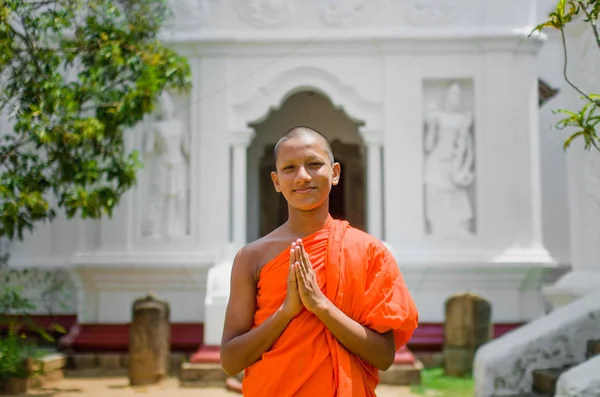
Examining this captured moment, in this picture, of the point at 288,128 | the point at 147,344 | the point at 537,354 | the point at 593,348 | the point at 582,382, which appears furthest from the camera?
the point at 288,128

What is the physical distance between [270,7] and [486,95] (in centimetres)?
323

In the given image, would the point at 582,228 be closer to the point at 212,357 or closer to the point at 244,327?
the point at 212,357

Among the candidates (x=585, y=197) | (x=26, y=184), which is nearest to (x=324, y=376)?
(x=26, y=184)

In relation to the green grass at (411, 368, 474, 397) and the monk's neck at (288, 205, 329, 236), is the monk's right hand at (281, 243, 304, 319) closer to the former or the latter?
the monk's neck at (288, 205, 329, 236)

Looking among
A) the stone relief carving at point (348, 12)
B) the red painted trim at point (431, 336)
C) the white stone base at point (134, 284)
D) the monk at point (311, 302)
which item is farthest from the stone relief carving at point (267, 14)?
the monk at point (311, 302)

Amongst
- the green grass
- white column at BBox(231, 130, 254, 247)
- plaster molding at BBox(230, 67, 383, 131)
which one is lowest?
the green grass

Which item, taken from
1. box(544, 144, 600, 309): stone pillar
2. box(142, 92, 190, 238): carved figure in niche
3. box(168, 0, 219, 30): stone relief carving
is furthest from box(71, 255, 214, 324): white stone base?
box(544, 144, 600, 309): stone pillar

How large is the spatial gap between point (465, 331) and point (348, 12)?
15.1 ft

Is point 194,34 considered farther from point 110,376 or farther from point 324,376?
point 324,376

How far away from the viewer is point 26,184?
6.43 meters

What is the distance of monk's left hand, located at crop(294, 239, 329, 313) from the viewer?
6.54 ft

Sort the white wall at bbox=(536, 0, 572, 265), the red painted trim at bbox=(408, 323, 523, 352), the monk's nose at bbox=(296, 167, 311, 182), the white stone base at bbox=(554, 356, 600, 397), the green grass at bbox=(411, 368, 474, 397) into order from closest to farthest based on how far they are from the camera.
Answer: the monk's nose at bbox=(296, 167, 311, 182) < the white stone base at bbox=(554, 356, 600, 397) < the green grass at bbox=(411, 368, 474, 397) < the red painted trim at bbox=(408, 323, 523, 352) < the white wall at bbox=(536, 0, 572, 265)

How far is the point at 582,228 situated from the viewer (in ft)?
23.6

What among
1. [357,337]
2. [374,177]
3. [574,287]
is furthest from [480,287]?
[357,337]
